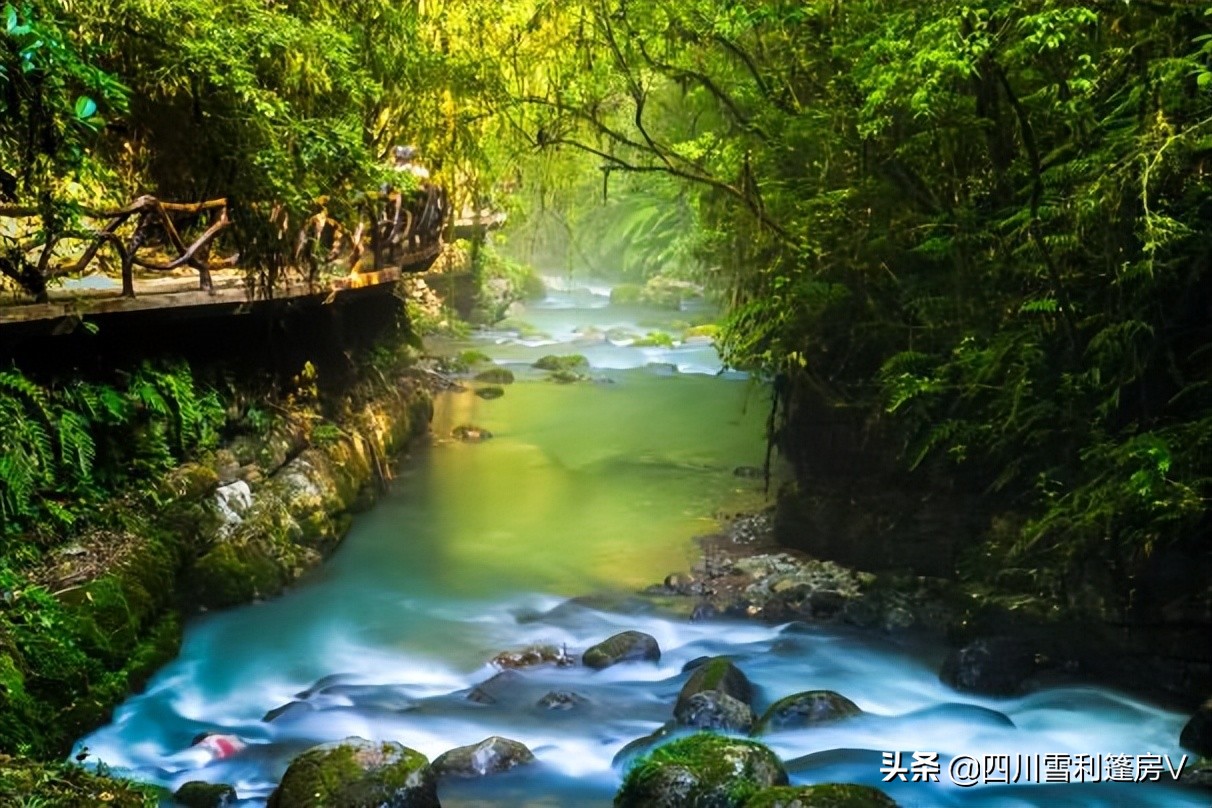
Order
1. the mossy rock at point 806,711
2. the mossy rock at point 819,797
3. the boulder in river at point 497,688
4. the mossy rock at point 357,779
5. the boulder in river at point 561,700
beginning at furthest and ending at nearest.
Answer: the boulder in river at point 497,688 < the boulder in river at point 561,700 < the mossy rock at point 806,711 < the mossy rock at point 357,779 < the mossy rock at point 819,797

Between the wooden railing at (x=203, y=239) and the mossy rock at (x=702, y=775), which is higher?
the wooden railing at (x=203, y=239)

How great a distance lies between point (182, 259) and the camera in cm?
732

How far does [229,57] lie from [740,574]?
596 cm

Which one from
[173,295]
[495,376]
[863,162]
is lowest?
[495,376]

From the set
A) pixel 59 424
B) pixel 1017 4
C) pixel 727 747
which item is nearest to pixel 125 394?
pixel 59 424

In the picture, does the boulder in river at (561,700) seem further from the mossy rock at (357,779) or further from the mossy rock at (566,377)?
the mossy rock at (566,377)

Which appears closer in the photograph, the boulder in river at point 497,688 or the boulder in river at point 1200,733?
the boulder in river at point 1200,733

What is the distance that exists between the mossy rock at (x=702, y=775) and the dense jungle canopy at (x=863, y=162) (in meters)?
2.69

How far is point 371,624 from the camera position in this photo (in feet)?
28.2

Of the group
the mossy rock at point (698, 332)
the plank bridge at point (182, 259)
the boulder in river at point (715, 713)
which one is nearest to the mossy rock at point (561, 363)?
the mossy rock at point (698, 332)

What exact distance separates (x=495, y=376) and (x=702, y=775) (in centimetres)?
1434

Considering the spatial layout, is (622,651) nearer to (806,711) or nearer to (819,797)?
(806,711)

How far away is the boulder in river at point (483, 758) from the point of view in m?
6.12

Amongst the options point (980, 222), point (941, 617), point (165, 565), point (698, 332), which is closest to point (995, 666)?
point (941, 617)
